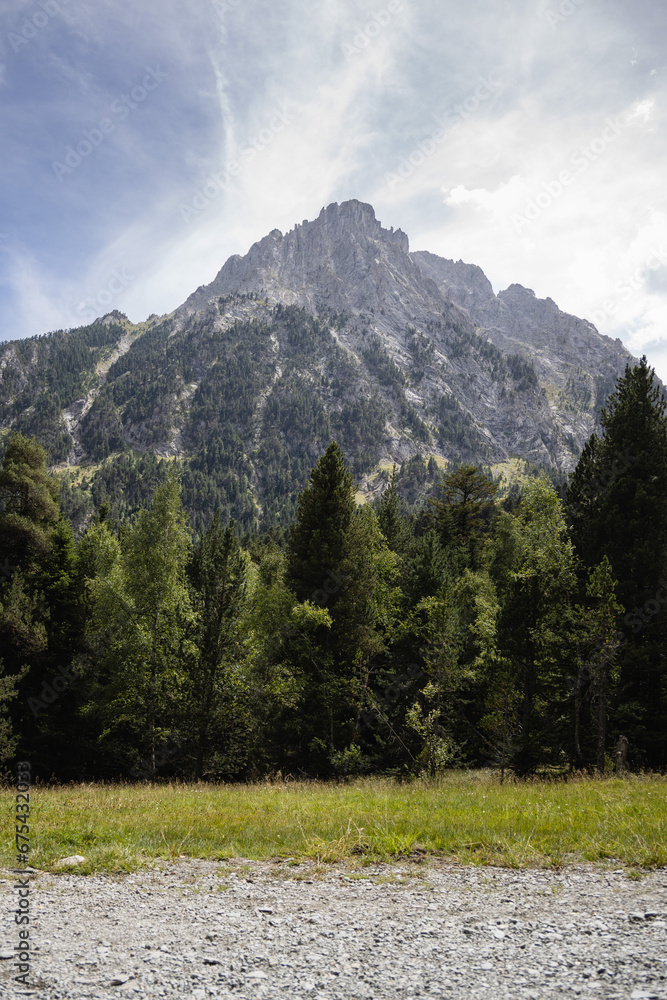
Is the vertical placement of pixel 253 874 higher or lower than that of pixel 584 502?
lower

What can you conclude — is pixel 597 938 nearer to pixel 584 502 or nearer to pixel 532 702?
pixel 532 702

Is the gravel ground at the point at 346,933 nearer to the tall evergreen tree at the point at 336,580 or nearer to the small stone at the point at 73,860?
the small stone at the point at 73,860

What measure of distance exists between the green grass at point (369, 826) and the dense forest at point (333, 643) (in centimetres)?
626

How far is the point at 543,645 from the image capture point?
20.5m

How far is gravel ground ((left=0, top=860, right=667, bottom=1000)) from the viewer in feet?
15.3

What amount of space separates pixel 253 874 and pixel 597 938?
5040 millimetres

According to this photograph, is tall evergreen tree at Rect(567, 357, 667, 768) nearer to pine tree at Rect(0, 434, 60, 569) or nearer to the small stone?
the small stone

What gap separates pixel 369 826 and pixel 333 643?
43.6ft

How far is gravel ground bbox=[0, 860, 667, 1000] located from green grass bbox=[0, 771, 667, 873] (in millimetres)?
732

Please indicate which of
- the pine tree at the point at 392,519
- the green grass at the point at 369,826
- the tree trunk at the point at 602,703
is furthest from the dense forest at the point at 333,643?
the pine tree at the point at 392,519

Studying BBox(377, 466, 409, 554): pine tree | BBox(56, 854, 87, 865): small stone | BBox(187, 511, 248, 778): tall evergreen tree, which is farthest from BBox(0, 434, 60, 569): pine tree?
BBox(377, 466, 409, 554): pine tree

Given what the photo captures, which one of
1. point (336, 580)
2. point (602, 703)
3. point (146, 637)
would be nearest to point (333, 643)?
point (336, 580)

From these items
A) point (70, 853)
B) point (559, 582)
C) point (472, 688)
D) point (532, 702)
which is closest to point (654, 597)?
point (559, 582)

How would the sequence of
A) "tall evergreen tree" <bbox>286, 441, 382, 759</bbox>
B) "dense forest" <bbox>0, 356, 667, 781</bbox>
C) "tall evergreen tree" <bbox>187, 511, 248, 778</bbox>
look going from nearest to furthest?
1. "dense forest" <bbox>0, 356, 667, 781</bbox>
2. "tall evergreen tree" <bbox>187, 511, 248, 778</bbox>
3. "tall evergreen tree" <bbox>286, 441, 382, 759</bbox>
